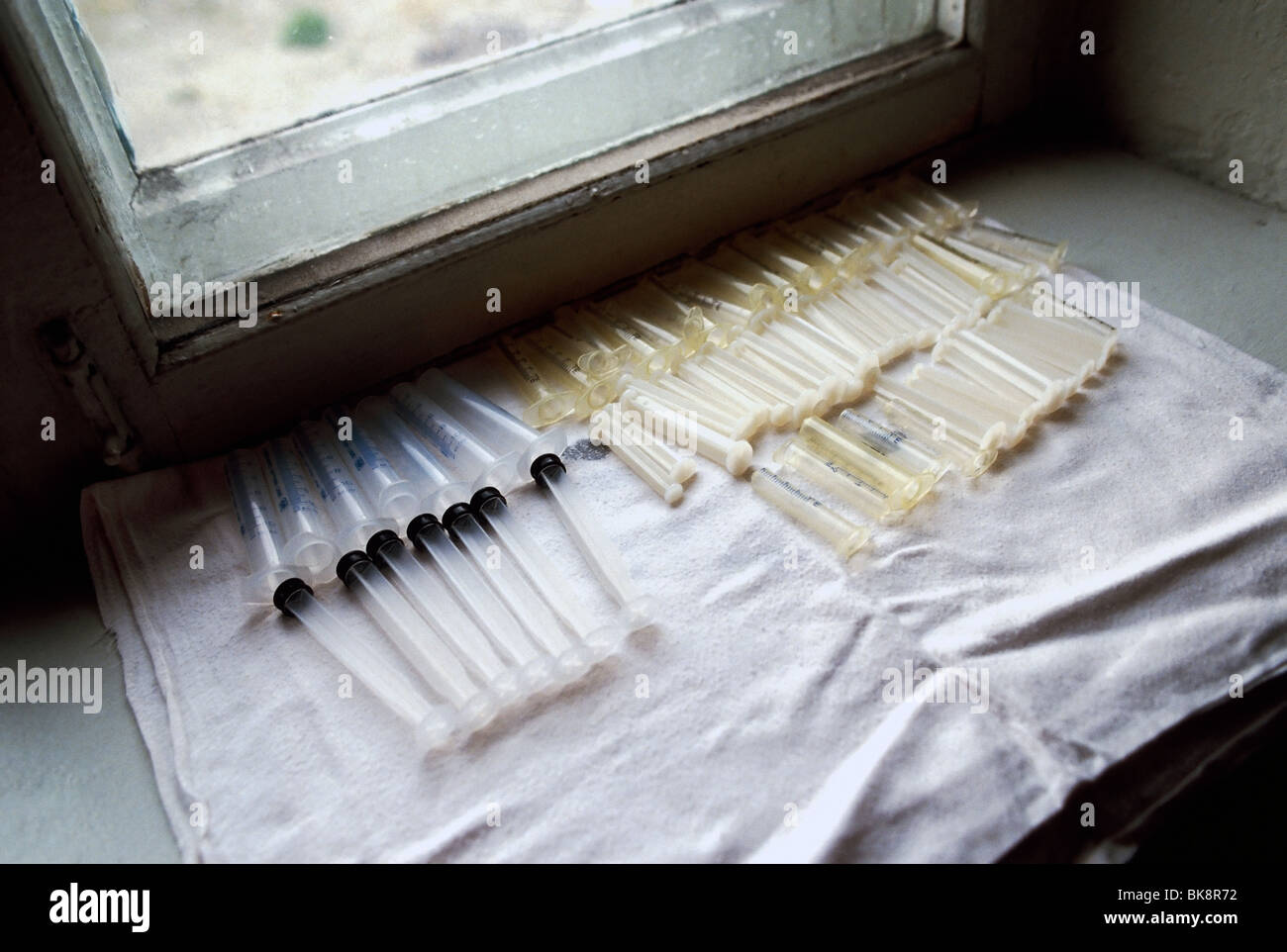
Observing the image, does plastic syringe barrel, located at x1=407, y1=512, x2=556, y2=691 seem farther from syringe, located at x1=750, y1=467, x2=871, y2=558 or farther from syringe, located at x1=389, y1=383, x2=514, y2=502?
syringe, located at x1=750, y1=467, x2=871, y2=558

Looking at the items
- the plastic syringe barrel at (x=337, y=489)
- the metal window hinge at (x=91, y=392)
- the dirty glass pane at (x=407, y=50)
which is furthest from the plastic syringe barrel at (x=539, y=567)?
the dirty glass pane at (x=407, y=50)

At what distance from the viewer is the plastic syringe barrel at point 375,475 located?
123 centimetres

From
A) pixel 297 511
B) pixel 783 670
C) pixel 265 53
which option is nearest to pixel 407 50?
pixel 265 53

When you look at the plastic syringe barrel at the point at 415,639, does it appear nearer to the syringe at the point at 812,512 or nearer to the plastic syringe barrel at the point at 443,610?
the plastic syringe barrel at the point at 443,610

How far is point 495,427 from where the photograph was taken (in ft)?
4.46

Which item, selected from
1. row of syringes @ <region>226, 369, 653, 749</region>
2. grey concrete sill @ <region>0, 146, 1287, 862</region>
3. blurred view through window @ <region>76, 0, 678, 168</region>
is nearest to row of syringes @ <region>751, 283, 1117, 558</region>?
grey concrete sill @ <region>0, 146, 1287, 862</region>

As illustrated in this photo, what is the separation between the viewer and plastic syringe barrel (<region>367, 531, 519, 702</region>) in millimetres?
1038

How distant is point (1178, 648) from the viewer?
3.37 ft

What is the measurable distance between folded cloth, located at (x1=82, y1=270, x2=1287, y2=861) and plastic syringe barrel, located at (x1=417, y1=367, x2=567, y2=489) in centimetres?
6

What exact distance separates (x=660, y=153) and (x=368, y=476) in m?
0.70

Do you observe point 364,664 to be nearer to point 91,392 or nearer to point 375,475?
point 375,475

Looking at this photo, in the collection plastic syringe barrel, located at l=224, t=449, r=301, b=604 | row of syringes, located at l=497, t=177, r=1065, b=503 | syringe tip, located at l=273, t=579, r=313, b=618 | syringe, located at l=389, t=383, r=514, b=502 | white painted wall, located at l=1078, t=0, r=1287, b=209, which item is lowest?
syringe tip, located at l=273, t=579, r=313, b=618

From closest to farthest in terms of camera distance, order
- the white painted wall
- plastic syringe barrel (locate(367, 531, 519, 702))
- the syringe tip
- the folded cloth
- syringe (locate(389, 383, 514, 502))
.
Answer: the folded cloth, plastic syringe barrel (locate(367, 531, 519, 702)), the syringe tip, syringe (locate(389, 383, 514, 502)), the white painted wall

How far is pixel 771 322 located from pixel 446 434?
531mm
